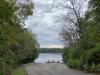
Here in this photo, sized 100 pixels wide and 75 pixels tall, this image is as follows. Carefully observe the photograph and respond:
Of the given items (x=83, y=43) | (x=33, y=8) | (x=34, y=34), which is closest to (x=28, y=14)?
(x=33, y=8)

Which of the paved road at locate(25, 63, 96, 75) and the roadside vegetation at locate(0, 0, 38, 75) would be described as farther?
the paved road at locate(25, 63, 96, 75)

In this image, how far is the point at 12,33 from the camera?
86.9 ft

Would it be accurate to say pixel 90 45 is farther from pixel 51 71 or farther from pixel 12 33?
pixel 12 33

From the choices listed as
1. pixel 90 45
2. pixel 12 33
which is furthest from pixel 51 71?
pixel 12 33

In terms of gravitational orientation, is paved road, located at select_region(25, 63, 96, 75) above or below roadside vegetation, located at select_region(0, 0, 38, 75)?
below

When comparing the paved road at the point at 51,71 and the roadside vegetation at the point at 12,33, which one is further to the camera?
the paved road at the point at 51,71

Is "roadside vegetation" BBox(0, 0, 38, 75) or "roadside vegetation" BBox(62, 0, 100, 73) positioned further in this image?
"roadside vegetation" BBox(62, 0, 100, 73)

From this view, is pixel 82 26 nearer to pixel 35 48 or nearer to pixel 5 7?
pixel 35 48

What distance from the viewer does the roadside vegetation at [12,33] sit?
19906 millimetres

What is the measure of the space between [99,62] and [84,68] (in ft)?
8.64

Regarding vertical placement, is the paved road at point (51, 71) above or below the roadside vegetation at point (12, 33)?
below

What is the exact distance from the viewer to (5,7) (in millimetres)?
19391

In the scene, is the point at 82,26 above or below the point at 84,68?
above

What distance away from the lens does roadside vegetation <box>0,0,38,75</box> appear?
19906mm
